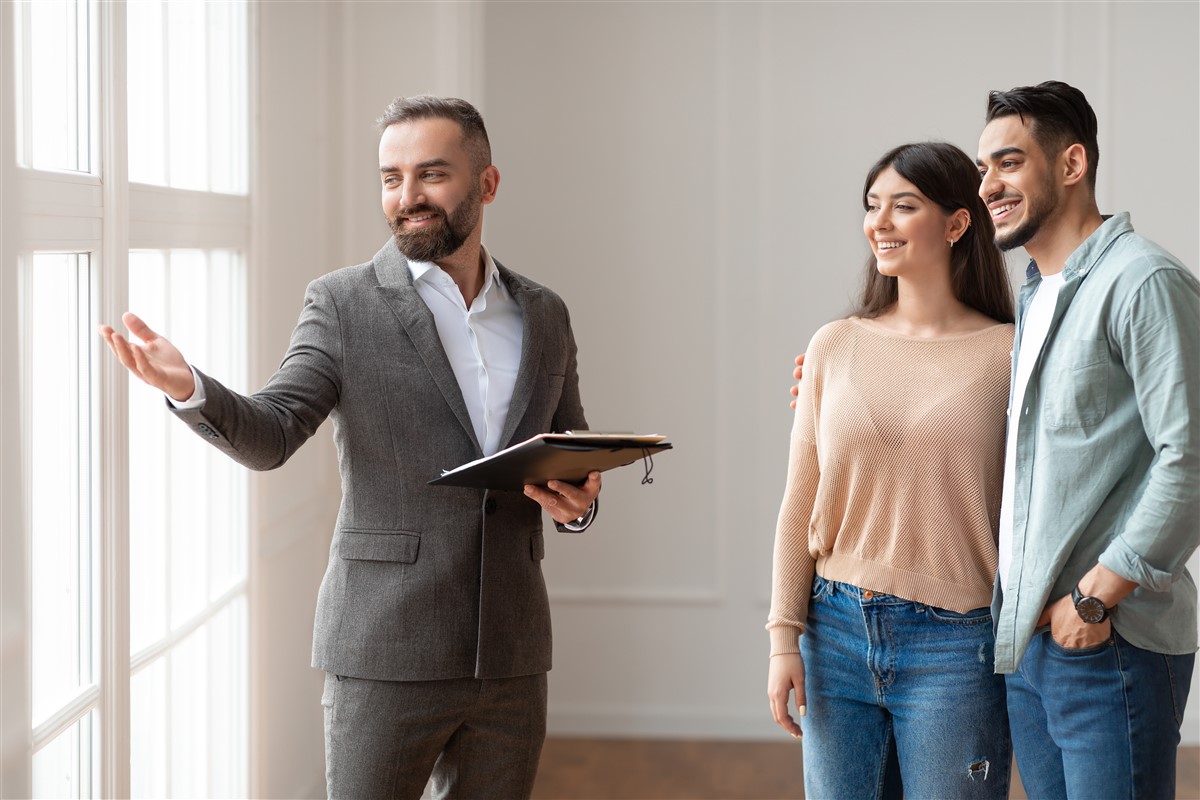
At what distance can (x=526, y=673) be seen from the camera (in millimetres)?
1886

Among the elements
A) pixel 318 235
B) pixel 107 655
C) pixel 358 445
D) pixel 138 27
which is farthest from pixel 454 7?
pixel 107 655

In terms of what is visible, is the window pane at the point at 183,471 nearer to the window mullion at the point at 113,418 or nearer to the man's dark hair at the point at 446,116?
the window mullion at the point at 113,418

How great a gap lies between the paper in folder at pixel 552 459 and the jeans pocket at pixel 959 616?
51cm

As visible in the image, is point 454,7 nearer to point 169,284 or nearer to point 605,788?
point 169,284

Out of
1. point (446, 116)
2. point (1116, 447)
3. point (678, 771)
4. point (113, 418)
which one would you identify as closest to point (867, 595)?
point (1116, 447)

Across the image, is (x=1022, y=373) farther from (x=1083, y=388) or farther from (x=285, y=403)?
(x=285, y=403)

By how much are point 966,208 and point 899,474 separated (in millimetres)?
472

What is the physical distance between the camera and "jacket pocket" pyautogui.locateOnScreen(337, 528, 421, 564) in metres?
1.83

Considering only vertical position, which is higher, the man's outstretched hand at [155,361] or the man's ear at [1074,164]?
the man's ear at [1074,164]

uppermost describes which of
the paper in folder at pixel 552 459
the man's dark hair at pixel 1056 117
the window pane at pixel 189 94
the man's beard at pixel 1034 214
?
the window pane at pixel 189 94

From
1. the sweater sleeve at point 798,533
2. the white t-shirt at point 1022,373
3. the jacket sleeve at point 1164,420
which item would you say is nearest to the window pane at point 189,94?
the sweater sleeve at point 798,533

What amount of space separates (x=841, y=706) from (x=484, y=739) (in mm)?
575

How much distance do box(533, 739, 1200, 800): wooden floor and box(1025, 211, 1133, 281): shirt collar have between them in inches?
85.0

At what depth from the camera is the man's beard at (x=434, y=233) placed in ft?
6.12
